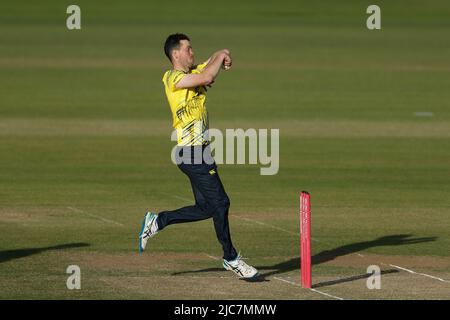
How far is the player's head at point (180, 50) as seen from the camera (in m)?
14.9

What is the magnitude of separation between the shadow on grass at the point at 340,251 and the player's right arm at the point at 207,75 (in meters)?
2.37

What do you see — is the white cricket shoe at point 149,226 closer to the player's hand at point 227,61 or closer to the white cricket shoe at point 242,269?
→ the white cricket shoe at point 242,269

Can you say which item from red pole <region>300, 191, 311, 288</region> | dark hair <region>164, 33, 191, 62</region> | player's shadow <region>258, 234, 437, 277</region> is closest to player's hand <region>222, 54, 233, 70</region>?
dark hair <region>164, 33, 191, 62</region>

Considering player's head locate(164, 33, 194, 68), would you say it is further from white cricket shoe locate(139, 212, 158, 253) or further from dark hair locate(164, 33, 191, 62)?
white cricket shoe locate(139, 212, 158, 253)

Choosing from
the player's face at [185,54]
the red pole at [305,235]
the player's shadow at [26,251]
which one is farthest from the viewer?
the player's shadow at [26,251]

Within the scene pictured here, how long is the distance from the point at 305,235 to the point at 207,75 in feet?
6.75

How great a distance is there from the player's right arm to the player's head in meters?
0.31

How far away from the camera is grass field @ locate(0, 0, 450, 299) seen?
15641 mm

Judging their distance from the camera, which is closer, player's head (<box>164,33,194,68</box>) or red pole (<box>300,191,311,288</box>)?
red pole (<box>300,191,311,288</box>)

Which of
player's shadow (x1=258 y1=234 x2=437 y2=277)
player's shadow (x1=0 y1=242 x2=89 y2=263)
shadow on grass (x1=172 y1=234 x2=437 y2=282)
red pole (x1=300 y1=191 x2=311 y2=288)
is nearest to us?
red pole (x1=300 y1=191 x2=311 y2=288)

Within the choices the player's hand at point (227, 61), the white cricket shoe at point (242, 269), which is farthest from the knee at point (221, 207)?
the player's hand at point (227, 61)

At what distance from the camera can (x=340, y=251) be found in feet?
56.9
